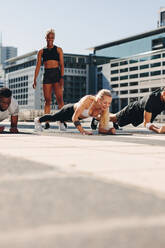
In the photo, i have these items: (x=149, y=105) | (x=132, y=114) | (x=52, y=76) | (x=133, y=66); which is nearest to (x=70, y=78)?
(x=133, y=66)

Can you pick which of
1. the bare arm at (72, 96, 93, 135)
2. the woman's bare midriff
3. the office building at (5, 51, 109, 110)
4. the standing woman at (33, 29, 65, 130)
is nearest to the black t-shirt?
the bare arm at (72, 96, 93, 135)

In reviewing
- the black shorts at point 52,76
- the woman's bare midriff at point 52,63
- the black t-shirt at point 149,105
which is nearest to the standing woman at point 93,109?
the black t-shirt at point 149,105

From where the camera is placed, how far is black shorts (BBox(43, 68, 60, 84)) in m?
9.72

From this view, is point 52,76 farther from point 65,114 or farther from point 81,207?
point 81,207

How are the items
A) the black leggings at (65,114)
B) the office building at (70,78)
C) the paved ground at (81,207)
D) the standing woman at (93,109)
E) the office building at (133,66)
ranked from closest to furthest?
1. the paved ground at (81,207)
2. the standing woman at (93,109)
3. the black leggings at (65,114)
4. the office building at (133,66)
5. the office building at (70,78)

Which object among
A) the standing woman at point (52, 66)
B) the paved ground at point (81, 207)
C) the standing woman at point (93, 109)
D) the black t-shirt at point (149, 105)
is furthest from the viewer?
the standing woman at point (52, 66)

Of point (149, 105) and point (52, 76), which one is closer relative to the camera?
point (149, 105)

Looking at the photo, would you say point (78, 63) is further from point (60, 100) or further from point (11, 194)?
point (11, 194)

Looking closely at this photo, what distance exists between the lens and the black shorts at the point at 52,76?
972cm

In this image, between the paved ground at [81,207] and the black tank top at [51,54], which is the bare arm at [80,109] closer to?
the black tank top at [51,54]

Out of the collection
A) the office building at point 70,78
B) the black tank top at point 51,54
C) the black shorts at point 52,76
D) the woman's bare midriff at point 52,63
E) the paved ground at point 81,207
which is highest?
the office building at point 70,78

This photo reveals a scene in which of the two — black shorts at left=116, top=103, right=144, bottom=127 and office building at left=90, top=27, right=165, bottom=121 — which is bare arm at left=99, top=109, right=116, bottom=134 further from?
office building at left=90, top=27, right=165, bottom=121

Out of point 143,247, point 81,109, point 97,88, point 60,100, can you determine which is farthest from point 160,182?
point 97,88

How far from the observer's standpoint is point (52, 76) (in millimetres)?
9727
